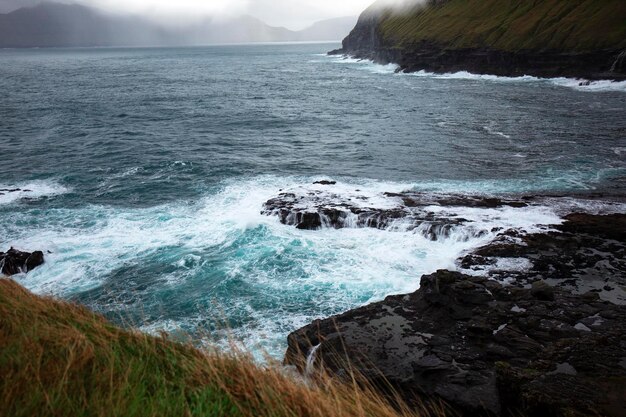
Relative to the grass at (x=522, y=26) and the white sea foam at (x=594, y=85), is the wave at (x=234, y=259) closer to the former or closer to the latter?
the white sea foam at (x=594, y=85)

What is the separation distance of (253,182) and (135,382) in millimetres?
29931

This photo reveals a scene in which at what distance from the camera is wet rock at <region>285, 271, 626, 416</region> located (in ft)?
29.2

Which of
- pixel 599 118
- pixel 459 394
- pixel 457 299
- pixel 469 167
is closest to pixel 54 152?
pixel 469 167

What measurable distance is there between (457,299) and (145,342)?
12.4 m

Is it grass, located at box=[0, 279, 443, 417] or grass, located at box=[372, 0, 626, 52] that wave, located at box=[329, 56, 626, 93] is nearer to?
grass, located at box=[372, 0, 626, 52]

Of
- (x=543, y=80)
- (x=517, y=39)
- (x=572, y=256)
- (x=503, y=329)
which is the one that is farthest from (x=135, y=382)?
(x=517, y=39)

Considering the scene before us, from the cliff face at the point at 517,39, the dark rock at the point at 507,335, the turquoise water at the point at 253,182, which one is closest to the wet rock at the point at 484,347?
the dark rock at the point at 507,335

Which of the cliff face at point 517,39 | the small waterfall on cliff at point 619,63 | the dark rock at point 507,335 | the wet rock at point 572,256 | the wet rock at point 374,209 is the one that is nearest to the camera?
the dark rock at point 507,335

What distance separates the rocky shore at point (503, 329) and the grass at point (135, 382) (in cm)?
106

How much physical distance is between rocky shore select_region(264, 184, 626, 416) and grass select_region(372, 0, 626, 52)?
80112mm

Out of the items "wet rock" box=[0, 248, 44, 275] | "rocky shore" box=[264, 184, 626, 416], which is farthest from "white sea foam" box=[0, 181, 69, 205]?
"rocky shore" box=[264, 184, 626, 416]

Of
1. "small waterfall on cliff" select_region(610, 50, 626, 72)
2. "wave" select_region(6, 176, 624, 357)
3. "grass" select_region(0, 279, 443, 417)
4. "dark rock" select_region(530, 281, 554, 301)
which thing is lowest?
"wave" select_region(6, 176, 624, 357)

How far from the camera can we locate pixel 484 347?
492 inches

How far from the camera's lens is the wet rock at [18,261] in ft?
66.6
